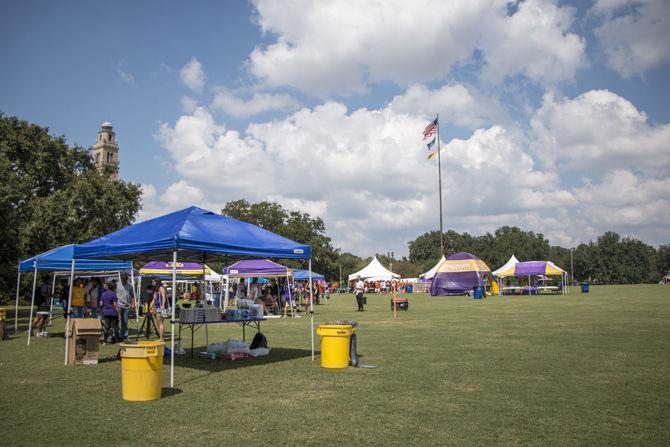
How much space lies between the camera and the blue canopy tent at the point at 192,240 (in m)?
9.63

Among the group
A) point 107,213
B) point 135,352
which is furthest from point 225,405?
point 107,213

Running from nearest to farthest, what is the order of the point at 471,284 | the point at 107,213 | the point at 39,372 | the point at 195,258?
the point at 39,372 < the point at 195,258 < the point at 107,213 < the point at 471,284

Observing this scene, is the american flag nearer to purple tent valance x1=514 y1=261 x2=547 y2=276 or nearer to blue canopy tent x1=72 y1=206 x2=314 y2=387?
purple tent valance x1=514 y1=261 x2=547 y2=276

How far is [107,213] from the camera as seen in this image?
3600cm

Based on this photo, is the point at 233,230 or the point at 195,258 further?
the point at 195,258

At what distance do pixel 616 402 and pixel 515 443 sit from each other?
2.60 metres

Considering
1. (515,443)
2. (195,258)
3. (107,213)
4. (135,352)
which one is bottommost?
(515,443)

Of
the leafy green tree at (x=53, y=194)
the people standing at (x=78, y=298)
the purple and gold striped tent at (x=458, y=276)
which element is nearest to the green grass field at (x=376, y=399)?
the people standing at (x=78, y=298)

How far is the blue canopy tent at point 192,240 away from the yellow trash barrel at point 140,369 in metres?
2.32

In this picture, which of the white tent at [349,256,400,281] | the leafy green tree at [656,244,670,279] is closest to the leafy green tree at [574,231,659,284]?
the leafy green tree at [656,244,670,279]

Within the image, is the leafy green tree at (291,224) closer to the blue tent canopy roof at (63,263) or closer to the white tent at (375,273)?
the white tent at (375,273)

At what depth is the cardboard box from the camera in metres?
10.9

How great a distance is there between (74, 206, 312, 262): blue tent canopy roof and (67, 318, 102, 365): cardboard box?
1.48m

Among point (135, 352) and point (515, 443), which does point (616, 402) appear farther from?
point (135, 352)
